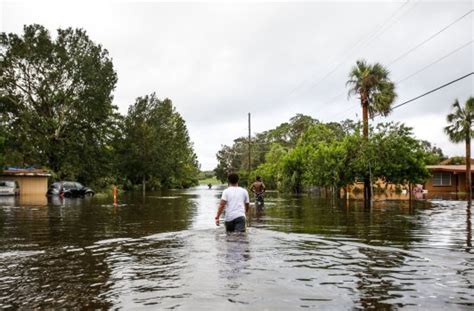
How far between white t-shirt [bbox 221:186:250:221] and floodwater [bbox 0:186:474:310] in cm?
65

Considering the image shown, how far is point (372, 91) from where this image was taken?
3809 cm

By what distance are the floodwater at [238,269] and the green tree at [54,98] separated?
41150 mm

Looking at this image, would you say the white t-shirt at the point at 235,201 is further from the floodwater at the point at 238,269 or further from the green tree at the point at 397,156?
the green tree at the point at 397,156

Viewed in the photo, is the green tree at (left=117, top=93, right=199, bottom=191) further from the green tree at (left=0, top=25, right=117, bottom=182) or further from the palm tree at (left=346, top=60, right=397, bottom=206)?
the palm tree at (left=346, top=60, right=397, bottom=206)

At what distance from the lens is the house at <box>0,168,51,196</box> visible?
4841cm

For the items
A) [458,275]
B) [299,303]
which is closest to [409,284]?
[458,275]

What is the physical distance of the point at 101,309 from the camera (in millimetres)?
5562

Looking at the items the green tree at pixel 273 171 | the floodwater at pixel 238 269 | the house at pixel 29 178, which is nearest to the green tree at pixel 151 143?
the green tree at pixel 273 171

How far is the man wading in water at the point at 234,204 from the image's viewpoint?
10.7 meters

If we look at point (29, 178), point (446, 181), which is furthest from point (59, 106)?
point (446, 181)

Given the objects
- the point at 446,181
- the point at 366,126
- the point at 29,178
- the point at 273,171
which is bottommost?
the point at 446,181

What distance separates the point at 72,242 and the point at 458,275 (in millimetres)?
8793

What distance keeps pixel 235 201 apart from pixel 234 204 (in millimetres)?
72

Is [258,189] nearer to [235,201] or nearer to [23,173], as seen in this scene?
[235,201]
